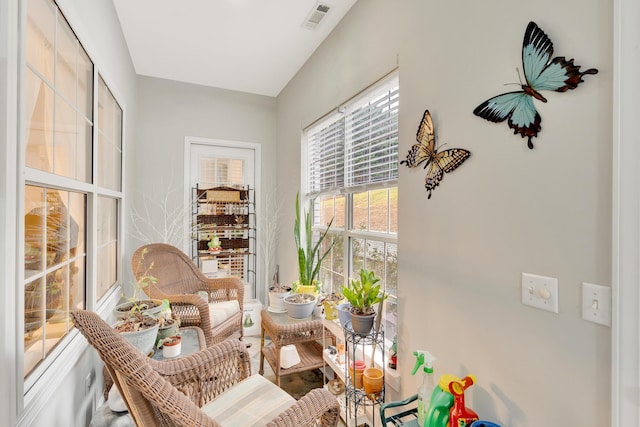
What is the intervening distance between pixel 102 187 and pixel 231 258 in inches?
70.8

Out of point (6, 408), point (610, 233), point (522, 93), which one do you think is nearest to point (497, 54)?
point (522, 93)

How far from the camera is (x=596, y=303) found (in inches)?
33.3

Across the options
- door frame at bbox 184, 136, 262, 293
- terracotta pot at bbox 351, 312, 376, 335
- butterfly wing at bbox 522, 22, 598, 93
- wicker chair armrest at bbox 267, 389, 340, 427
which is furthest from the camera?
door frame at bbox 184, 136, 262, 293

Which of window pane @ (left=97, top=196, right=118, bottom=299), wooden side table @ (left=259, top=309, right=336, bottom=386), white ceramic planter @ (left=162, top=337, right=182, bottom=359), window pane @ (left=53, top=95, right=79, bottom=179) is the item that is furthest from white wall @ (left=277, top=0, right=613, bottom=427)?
window pane @ (left=97, top=196, right=118, bottom=299)

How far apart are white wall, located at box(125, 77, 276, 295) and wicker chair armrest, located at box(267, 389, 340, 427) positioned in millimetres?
2557

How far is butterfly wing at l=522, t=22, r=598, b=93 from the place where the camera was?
2.96 feet

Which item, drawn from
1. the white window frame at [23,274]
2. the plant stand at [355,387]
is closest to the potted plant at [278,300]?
the plant stand at [355,387]

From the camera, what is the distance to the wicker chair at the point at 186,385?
91cm

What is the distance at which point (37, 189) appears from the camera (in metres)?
1.16

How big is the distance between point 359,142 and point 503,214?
48.2 inches

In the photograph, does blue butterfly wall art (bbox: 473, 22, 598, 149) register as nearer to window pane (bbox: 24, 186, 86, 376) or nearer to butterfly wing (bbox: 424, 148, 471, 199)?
butterfly wing (bbox: 424, 148, 471, 199)
